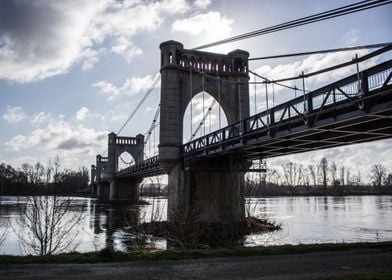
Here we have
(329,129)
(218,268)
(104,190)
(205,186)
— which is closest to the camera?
(218,268)

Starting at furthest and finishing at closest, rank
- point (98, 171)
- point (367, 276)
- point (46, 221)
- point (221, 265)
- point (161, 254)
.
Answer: point (98, 171) < point (46, 221) < point (161, 254) < point (221, 265) < point (367, 276)

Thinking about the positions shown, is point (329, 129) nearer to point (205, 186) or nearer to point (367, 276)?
point (367, 276)

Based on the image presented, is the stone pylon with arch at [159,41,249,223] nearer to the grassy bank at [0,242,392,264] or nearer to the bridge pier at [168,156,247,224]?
the bridge pier at [168,156,247,224]

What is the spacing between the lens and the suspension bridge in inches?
566

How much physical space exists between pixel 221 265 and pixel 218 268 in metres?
0.40

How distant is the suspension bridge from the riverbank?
5.10m

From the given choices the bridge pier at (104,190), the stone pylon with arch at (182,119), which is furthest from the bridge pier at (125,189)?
the stone pylon with arch at (182,119)

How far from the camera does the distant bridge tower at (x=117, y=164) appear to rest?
91.6m

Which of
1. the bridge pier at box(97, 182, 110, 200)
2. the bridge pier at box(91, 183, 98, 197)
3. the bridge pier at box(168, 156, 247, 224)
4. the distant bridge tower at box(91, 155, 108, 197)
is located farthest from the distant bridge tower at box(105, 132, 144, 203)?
the bridge pier at box(168, 156, 247, 224)

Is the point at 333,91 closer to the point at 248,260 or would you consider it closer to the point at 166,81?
the point at 248,260

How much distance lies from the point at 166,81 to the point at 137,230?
19.8 m

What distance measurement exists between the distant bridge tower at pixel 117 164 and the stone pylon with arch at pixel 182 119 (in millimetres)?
53551

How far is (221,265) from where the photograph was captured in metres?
10.5

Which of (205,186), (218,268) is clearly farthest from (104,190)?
(218,268)
